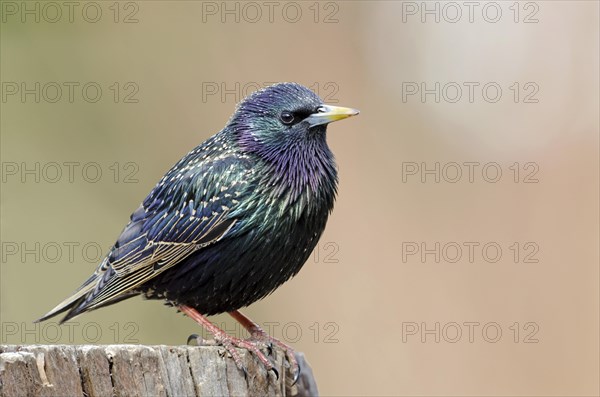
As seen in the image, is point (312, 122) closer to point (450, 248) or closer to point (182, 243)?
point (182, 243)

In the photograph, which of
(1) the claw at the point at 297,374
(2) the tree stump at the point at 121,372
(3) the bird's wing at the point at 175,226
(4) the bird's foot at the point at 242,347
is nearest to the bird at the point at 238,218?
(3) the bird's wing at the point at 175,226

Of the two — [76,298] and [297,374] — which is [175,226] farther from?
[297,374]

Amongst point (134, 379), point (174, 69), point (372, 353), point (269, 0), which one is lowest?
point (372, 353)

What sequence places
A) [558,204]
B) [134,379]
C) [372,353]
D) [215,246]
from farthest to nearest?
1. [558,204]
2. [372,353]
3. [215,246]
4. [134,379]

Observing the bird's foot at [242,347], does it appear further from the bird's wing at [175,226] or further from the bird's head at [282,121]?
the bird's head at [282,121]

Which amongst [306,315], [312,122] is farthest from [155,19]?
[312,122]

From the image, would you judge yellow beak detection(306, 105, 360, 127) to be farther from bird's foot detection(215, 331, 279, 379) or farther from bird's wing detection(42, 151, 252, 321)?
bird's foot detection(215, 331, 279, 379)

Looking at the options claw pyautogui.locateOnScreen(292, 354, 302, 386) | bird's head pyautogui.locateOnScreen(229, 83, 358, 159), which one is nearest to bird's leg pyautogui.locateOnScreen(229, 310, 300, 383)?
claw pyautogui.locateOnScreen(292, 354, 302, 386)
